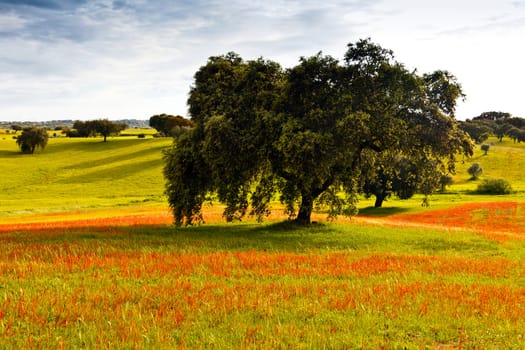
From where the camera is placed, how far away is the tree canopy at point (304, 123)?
25.3 m

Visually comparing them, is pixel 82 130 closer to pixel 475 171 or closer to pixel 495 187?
pixel 475 171

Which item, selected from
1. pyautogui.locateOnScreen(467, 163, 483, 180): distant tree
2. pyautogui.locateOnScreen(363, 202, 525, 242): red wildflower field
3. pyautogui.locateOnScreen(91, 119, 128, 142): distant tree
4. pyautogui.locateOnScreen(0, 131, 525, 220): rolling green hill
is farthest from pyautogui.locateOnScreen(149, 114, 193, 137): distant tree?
pyautogui.locateOnScreen(363, 202, 525, 242): red wildflower field

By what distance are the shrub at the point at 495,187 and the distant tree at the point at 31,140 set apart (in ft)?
387

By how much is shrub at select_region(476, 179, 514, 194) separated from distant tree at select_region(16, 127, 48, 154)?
118 metres

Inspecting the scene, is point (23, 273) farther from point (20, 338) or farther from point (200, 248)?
point (200, 248)

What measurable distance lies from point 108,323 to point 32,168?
350 ft

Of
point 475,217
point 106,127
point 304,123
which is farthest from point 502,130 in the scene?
point 304,123

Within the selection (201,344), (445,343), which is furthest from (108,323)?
(445,343)

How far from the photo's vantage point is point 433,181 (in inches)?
1150

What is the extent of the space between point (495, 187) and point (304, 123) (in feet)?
223

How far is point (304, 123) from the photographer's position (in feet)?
83.4

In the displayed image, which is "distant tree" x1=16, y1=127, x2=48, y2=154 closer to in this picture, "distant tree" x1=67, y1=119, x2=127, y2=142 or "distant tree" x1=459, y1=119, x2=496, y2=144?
"distant tree" x1=67, y1=119, x2=127, y2=142

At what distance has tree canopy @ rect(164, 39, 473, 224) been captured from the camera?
2530 cm

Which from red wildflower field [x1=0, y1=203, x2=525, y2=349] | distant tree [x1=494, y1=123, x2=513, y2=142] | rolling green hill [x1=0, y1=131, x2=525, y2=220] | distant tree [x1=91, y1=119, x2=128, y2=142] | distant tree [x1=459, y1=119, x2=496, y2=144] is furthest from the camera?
distant tree [x1=494, y1=123, x2=513, y2=142]
